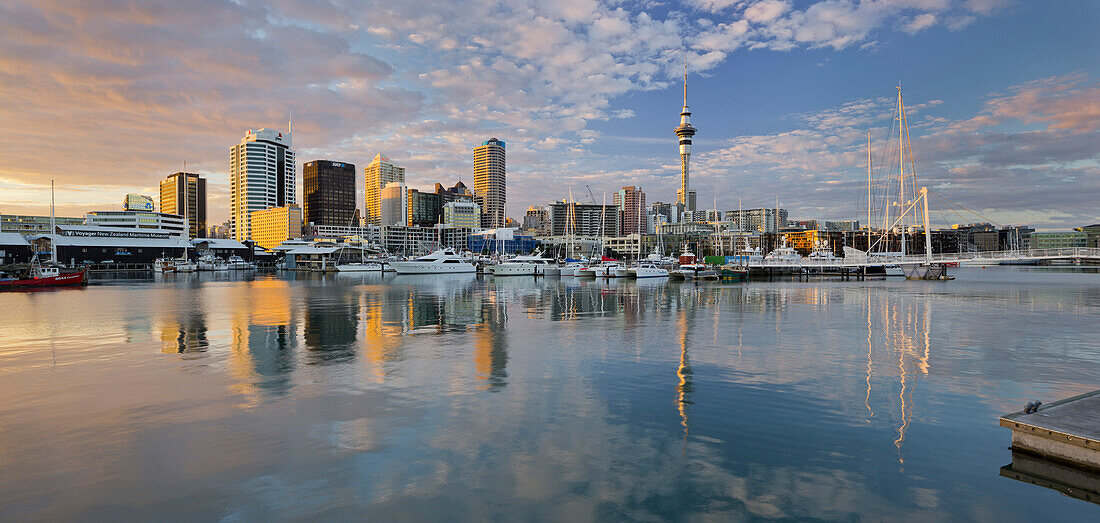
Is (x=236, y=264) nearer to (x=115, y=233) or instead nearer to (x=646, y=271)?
(x=115, y=233)

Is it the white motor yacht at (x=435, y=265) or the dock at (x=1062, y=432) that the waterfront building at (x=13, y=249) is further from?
the dock at (x=1062, y=432)

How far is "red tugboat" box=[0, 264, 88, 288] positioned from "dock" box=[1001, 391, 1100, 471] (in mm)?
99623

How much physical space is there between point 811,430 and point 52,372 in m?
22.9

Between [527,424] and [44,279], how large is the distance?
91.6 meters

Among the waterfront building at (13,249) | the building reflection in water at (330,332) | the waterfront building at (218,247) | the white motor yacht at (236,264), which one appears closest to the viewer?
the building reflection in water at (330,332)

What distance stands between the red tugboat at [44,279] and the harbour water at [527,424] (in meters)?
64.0

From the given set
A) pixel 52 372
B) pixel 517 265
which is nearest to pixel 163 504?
pixel 52 372

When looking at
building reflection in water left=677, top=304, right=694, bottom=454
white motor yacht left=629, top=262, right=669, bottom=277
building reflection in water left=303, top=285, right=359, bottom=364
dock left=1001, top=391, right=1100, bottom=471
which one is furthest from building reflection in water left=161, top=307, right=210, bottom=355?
white motor yacht left=629, top=262, right=669, bottom=277

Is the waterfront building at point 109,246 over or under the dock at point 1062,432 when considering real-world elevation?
over

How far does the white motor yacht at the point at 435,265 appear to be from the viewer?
11500cm

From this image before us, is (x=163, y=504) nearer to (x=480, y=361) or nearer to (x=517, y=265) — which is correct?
(x=480, y=361)

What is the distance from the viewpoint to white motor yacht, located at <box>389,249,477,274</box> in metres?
115

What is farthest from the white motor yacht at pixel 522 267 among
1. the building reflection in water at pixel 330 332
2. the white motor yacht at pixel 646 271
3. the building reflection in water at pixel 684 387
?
the building reflection in water at pixel 684 387

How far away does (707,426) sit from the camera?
11422 mm
